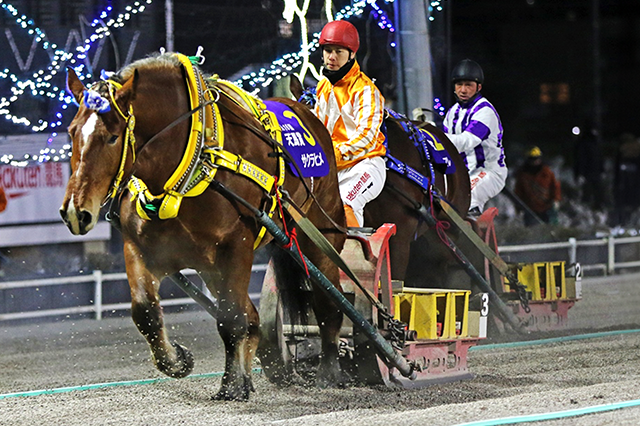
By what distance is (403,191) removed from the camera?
7305 mm

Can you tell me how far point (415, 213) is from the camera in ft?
24.3

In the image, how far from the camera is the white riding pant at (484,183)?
8.52m

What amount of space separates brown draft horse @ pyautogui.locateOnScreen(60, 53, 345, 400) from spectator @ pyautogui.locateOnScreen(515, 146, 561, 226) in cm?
831

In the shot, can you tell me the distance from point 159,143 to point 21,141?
4.04 m

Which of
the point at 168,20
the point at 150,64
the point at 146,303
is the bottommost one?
the point at 146,303

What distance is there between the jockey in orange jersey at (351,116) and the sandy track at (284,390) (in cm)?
123

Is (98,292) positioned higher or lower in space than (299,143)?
lower

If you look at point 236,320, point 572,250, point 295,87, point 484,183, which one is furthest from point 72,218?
point 572,250

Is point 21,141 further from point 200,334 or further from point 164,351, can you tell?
point 164,351

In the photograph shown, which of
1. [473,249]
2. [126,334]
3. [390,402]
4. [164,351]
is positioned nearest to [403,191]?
[473,249]

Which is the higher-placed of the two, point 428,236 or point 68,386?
point 428,236

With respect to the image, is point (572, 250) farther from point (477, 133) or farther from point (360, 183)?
point (360, 183)

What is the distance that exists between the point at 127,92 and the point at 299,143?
1292 mm

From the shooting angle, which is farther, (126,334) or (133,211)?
(126,334)
